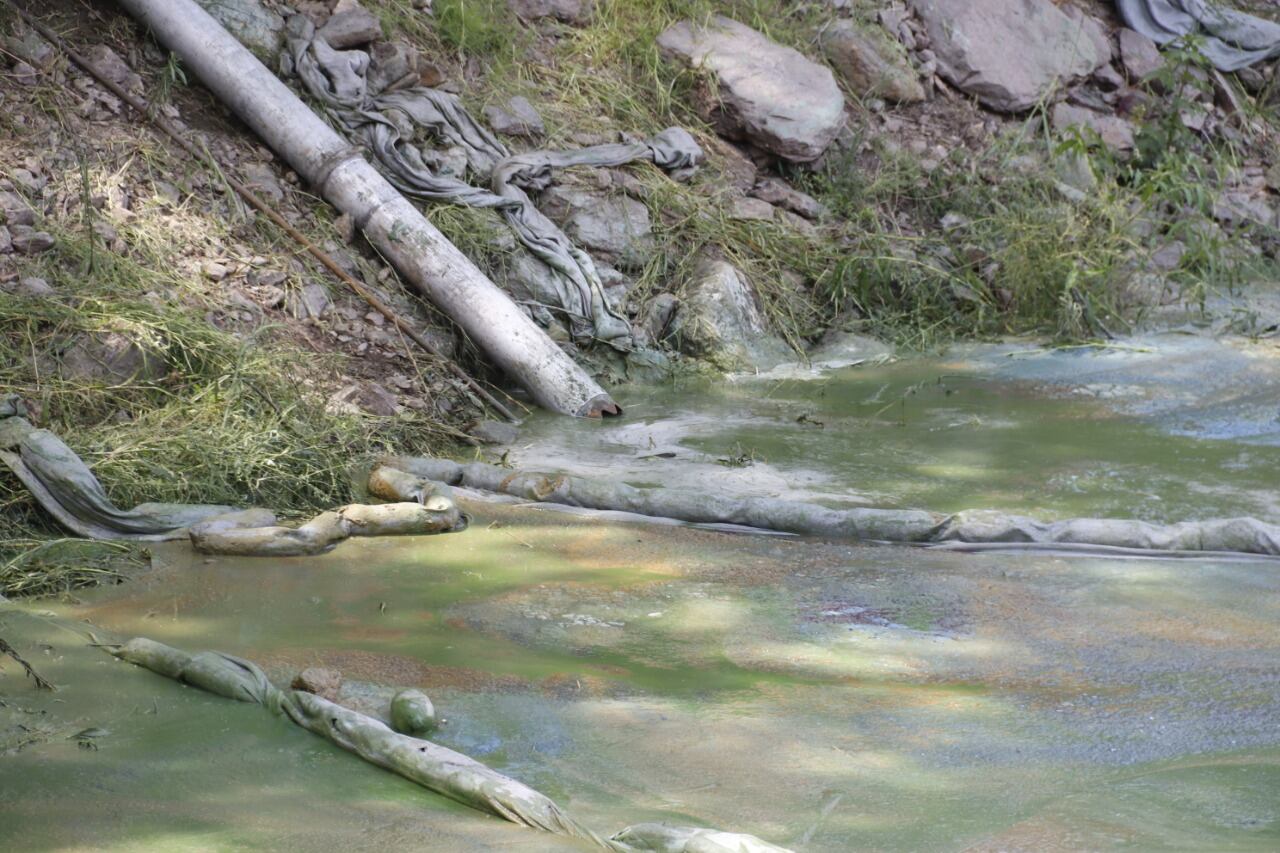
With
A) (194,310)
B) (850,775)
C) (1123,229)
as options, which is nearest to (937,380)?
(1123,229)

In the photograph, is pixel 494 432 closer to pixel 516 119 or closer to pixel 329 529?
pixel 329 529

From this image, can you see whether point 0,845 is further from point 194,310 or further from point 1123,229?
point 1123,229

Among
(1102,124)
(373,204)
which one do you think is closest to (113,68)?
(373,204)

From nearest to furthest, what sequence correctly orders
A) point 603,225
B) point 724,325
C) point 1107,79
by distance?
point 724,325, point 603,225, point 1107,79

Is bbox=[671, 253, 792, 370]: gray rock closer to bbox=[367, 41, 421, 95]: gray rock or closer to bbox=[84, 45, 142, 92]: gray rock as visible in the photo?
bbox=[367, 41, 421, 95]: gray rock

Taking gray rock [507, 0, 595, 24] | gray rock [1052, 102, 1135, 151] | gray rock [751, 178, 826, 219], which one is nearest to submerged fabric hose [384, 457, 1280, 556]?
gray rock [751, 178, 826, 219]

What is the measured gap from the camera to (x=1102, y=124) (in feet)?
29.7

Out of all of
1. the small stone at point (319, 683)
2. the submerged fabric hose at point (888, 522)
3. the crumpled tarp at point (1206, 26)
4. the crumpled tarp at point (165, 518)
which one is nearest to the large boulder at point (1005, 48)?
the crumpled tarp at point (1206, 26)

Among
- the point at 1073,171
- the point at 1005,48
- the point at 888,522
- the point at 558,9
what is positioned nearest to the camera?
the point at 888,522

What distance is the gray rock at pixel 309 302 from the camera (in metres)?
5.89

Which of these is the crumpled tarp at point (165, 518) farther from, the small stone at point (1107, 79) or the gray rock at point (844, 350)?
the small stone at point (1107, 79)

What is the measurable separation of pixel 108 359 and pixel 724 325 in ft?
9.60

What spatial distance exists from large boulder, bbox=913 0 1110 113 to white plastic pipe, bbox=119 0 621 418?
13.5ft

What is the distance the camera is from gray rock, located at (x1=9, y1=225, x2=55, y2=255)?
5324 mm
